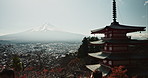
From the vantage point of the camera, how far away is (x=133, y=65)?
13.9 metres

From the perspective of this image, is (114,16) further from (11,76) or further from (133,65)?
(11,76)

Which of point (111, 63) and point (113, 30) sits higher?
point (113, 30)

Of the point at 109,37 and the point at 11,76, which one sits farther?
the point at 109,37

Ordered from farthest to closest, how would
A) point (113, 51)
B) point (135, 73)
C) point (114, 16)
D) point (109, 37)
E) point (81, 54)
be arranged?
point (81, 54) < point (114, 16) < point (109, 37) < point (113, 51) < point (135, 73)

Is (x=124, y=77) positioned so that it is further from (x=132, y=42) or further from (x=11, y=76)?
(x=11, y=76)

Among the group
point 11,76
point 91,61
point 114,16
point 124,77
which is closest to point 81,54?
point 91,61

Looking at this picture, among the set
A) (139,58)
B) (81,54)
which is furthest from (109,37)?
(81,54)

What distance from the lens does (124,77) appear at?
12.2 metres

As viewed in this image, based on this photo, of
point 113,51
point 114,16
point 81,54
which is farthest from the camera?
point 81,54

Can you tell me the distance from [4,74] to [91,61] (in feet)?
98.6

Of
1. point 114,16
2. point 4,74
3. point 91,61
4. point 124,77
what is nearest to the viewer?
point 4,74

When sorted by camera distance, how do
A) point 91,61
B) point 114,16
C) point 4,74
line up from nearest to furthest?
point 4,74 → point 114,16 → point 91,61

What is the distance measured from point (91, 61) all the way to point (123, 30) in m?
18.0

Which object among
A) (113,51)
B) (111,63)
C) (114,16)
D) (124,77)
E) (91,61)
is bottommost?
(91,61)
